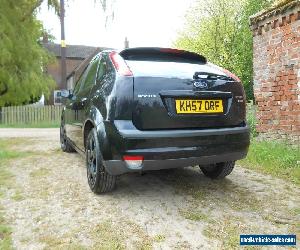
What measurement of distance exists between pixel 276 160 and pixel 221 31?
28944 millimetres

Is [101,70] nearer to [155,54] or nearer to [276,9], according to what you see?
[155,54]

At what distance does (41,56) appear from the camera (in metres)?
20.6

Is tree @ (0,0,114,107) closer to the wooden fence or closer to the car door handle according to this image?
the wooden fence

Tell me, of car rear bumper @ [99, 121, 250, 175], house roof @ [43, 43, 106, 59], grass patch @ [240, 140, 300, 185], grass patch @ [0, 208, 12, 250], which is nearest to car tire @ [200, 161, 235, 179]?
car rear bumper @ [99, 121, 250, 175]

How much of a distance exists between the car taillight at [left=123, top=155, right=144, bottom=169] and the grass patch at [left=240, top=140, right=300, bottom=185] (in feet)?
7.75

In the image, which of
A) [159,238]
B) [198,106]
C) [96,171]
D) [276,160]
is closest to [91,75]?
[96,171]

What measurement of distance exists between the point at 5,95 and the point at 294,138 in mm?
18068

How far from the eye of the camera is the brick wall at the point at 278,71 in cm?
658

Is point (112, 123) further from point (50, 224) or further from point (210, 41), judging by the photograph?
point (210, 41)

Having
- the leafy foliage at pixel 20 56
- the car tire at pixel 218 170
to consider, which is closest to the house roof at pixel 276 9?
the car tire at pixel 218 170

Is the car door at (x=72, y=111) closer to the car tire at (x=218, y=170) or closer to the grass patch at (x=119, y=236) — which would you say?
the car tire at (x=218, y=170)

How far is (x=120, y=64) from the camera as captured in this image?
3.66 meters

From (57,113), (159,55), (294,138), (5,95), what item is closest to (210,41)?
(57,113)

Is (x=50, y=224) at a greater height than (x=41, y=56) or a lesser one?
lesser
